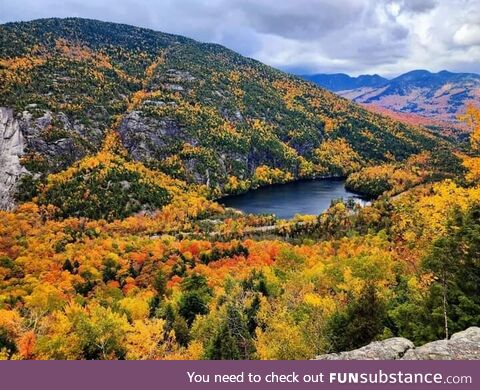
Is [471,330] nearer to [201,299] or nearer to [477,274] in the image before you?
[477,274]

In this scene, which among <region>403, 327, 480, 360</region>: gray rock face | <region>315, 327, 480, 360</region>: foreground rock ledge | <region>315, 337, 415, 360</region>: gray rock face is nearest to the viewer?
<region>403, 327, 480, 360</region>: gray rock face

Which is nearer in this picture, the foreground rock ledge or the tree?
the foreground rock ledge

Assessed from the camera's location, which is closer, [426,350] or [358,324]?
[426,350]

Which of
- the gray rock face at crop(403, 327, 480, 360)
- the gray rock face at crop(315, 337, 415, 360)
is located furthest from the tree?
the gray rock face at crop(403, 327, 480, 360)

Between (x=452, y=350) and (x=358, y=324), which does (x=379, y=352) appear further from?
(x=358, y=324)

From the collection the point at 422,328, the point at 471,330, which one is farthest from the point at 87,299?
the point at 471,330

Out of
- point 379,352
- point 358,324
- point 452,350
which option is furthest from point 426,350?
point 358,324

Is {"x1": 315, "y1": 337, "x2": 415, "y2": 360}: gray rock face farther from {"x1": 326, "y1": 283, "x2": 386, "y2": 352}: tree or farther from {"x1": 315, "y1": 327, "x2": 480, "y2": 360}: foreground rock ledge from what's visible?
{"x1": 326, "y1": 283, "x2": 386, "y2": 352}: tree

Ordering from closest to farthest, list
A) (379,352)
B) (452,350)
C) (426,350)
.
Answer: (452,350) → (426,350) → (379,352)
